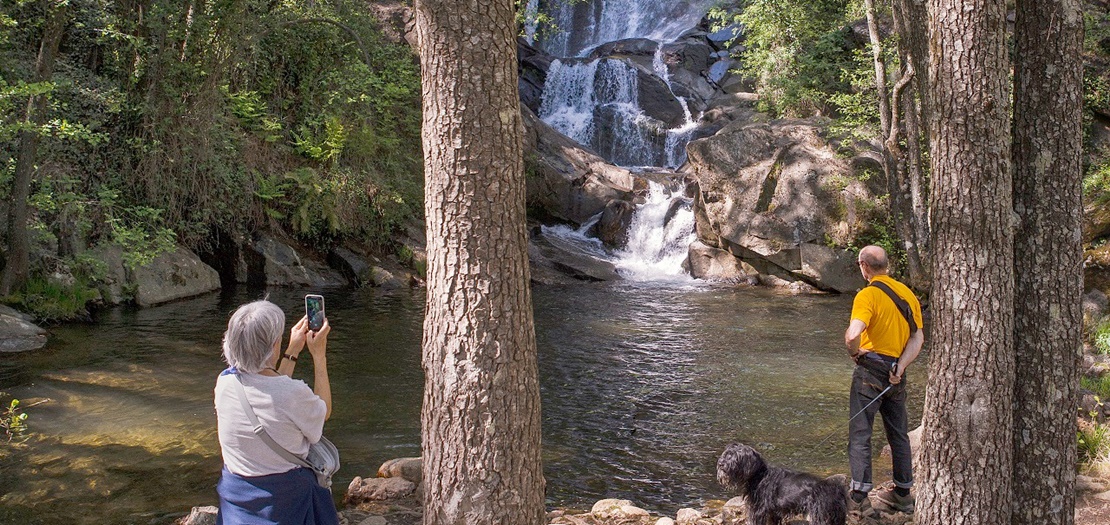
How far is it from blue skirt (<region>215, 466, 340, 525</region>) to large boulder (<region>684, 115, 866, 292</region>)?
15935 millimetres

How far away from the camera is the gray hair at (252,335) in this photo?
123 inches

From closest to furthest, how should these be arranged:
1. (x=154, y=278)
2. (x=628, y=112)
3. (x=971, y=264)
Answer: (x=971, y=264) < (x=154, y=278) < (x=628, y=112)

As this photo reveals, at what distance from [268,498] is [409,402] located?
5659mm

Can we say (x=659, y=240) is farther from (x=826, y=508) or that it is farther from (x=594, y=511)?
(x=826, y=508)

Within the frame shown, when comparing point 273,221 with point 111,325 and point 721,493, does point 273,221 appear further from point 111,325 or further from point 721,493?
point 721,493

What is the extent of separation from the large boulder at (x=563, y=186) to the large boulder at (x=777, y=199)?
11.8 ft

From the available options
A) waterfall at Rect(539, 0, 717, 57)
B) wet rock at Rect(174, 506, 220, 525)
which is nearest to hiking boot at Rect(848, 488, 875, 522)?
wet rock at Rect(174, 506, 220, 525)

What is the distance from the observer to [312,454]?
3.36m

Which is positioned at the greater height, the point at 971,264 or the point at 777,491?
the point at 971,264

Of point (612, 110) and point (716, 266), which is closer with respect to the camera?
point (716, 266)

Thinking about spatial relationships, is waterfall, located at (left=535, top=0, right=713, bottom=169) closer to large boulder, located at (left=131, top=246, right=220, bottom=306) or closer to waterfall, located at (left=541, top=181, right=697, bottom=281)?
waterfall, located at (left=541, top=181, right=697, bottom=281)

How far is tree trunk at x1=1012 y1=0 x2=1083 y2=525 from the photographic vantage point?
411 centimetres

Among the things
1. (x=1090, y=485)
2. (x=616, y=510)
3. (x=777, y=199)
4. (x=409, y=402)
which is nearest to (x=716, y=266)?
(x=777, y=199)

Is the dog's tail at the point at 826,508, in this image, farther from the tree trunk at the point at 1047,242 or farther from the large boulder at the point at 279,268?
→ the large boulder at the point at 279,268
